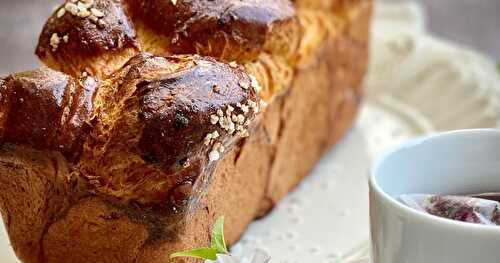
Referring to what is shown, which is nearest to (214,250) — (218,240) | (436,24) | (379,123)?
(218,240)

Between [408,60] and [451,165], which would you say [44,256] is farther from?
[408,60]

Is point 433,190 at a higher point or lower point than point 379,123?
higher

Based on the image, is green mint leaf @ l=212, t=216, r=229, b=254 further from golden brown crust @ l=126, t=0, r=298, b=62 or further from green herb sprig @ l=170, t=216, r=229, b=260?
golden brown crust @ l=126, t=0, r=298, b=62

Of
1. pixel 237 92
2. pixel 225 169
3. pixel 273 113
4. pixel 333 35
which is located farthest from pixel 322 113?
pixel 237 92

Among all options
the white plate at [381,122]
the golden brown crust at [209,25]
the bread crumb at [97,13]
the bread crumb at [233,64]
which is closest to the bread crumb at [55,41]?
the bread crumb at [97,13]

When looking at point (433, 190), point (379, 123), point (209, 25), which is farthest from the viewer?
point (379, 123)

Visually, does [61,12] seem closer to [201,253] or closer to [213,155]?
[213,155]

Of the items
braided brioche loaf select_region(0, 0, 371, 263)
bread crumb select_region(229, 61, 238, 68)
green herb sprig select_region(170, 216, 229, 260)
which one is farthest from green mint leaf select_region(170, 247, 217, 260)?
bread crumb select_region(229, 61, 238, 68)
